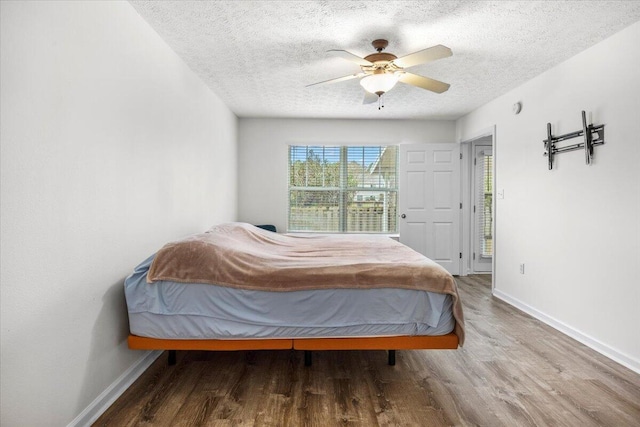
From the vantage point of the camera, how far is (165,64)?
2.69 meters

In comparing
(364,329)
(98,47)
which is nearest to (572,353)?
(364,329)

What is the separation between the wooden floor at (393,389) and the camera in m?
1.82

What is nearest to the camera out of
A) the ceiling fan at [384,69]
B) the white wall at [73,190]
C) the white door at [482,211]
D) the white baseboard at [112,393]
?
the white wall at [73,190]

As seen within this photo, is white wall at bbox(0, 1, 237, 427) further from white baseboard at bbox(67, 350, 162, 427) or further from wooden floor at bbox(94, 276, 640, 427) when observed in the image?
wooden floor at bbox(94, 276, 640, 427)

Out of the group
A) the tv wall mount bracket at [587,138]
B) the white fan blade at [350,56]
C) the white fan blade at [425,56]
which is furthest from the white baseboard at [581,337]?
the white fan blade at [350,56]

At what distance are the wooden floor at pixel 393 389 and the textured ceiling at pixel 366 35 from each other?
237cm

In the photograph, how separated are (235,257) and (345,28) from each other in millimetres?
1773

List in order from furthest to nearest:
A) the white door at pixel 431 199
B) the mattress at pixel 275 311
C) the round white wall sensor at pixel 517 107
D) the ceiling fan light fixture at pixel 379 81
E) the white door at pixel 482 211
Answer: the white door at pixel 482 211 → the white door at pixel 431 199 → the round white wall sensor at pixel 517 107 → the ceiling fan light fixture at pixel 379 81 → the mattress at pixel 275 311

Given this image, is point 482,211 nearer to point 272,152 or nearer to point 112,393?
point 272,152

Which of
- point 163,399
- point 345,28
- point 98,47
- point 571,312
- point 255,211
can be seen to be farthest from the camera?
point 255,211

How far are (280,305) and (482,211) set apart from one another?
14.3 ft

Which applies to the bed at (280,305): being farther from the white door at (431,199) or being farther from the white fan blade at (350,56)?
the white door at (431,199)

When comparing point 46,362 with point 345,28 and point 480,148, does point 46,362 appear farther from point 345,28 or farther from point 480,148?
point 480,148

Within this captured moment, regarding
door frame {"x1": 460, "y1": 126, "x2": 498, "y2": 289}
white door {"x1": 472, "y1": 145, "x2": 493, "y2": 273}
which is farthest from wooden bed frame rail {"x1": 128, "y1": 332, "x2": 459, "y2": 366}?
white door {"x1": 472, "y1": 145, "x2": 493, "y2": 273}
